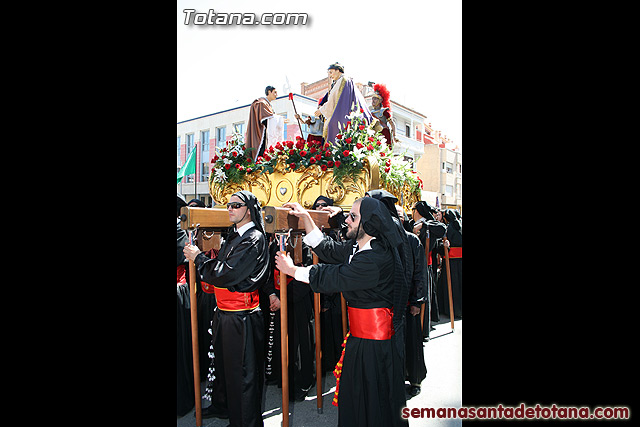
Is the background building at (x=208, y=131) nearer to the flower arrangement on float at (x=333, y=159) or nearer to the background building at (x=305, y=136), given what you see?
the background building at (x=305, y=136)

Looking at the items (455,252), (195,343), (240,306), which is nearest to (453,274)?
(455,252)

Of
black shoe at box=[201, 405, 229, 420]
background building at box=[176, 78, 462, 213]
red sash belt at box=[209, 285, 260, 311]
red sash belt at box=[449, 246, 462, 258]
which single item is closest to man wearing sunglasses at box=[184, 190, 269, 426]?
red sash belt at box=[209, 285, 260, 311]

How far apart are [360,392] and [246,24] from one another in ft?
11.7

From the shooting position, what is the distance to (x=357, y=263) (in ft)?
8.73

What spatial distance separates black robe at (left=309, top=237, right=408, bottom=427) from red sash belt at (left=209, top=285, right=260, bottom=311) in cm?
85

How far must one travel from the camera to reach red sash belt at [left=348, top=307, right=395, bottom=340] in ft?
9.04

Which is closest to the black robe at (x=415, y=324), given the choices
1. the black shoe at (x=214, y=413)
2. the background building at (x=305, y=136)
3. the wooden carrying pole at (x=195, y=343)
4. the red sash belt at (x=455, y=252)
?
the black shoe at (x=214, y=413)

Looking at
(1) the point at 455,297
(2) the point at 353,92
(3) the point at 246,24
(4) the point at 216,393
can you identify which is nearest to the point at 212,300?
(4) the point at 216,393

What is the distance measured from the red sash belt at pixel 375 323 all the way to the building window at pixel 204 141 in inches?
853

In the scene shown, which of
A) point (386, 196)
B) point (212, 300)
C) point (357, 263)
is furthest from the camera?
point (212, 300)

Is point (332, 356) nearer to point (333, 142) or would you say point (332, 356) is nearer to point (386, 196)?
point (386, 196)

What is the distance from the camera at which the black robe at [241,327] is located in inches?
123

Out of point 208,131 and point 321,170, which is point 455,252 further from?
point 208,131

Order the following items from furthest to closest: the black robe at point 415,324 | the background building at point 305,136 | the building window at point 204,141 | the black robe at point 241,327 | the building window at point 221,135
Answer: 1. the building window at point 204,141
2. the building window at point 221,135
3. the background building at point 305,136
4. the black robe at point 415,324
5. the black robe at point 241,327
